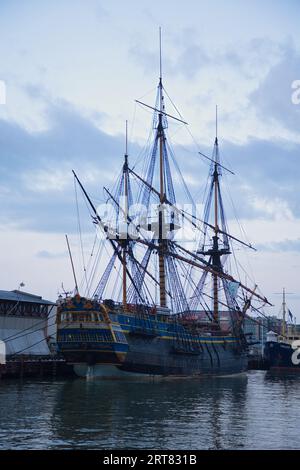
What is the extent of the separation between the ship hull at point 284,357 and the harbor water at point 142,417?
54019 mm

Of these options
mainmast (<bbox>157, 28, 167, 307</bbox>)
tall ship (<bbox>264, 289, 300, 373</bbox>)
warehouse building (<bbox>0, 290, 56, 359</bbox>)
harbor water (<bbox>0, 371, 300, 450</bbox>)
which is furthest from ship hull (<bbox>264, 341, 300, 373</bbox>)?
harbor water (<bbox>0, 371, 300, 450</bbox>)

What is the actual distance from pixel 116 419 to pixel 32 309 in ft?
157

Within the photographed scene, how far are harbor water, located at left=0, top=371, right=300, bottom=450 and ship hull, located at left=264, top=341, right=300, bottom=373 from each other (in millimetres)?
54019

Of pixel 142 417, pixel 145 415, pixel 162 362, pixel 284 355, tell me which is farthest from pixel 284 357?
pixel 142 417

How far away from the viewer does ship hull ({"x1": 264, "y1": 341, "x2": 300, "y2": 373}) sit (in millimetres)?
121750

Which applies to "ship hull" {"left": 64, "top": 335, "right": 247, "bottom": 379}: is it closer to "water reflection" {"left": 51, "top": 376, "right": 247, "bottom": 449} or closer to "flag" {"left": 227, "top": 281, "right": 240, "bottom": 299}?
"water reflection" {"left": 51, "top": 376, "right": 247, "bottom": 449}

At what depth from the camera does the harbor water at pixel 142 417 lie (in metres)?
34.5

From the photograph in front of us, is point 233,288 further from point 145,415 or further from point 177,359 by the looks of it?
point 145,415

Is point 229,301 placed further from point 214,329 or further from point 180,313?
point 180,313

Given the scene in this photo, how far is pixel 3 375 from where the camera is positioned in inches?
2862

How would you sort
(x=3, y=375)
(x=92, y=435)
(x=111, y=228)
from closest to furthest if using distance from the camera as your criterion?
(x=92, y=435)
(x=3, y=375)
(x=111, y=228)

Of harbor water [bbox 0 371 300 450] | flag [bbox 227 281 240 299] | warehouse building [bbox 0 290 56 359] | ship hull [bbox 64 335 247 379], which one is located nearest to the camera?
harbor water [bbox 0 371 300 450]

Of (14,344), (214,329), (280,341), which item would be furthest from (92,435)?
(280,341)

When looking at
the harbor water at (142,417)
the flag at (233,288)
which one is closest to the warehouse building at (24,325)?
the harbor water at (142,417)
